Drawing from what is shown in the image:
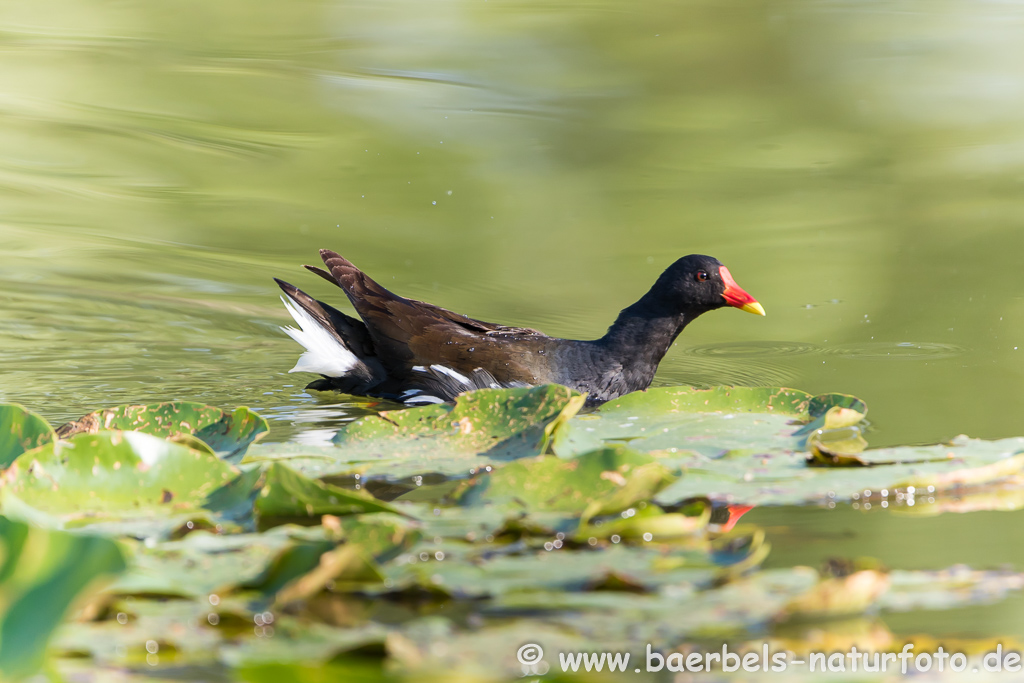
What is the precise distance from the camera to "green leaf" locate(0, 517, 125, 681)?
4.64 ft

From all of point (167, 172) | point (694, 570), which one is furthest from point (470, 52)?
point (694, 570)

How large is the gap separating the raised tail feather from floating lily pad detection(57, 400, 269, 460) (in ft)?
4.22

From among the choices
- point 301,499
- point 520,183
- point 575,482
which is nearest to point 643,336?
point 575,482

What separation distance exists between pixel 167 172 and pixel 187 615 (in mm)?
5395

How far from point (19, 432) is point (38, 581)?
96 centimetres

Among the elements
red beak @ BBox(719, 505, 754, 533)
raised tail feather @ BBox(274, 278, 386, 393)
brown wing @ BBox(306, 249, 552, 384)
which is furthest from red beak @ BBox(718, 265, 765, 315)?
red beak @ BBox(719, 505, 754, 533)

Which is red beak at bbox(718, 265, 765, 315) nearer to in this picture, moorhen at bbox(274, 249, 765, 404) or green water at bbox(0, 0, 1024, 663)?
moorhen at bbox(274, 249, 765, 404)

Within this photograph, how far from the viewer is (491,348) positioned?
12.2 ft

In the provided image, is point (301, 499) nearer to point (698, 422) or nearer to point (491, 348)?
point (698, 422)

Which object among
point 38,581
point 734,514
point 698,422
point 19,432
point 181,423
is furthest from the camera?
point 698,422

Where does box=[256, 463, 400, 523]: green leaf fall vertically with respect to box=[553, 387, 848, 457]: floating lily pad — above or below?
below

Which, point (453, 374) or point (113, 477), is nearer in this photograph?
point (113, 477)

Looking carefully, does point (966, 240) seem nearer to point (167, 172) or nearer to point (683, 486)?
point (683, 486)

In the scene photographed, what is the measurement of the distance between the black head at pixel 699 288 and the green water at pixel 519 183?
1.07 ft
